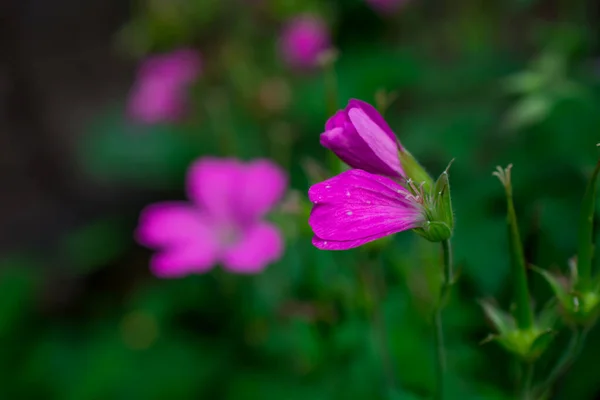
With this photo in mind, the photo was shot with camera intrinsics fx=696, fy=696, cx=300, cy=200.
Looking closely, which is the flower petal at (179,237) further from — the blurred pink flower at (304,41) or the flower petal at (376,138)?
the flower petal at (376,138)

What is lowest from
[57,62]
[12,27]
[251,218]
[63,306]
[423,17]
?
[63,306]

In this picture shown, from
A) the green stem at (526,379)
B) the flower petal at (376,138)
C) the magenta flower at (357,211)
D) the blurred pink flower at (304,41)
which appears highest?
the blurred pink flower at (304,41)

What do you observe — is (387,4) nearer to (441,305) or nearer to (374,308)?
(374,308)

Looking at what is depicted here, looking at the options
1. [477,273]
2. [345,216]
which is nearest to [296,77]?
[477,273]

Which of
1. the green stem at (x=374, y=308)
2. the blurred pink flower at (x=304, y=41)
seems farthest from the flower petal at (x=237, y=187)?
the green stem at (x=374, y=308)

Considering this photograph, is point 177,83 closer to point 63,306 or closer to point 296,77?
A: point 296,77

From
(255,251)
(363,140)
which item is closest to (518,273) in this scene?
(363,140)
